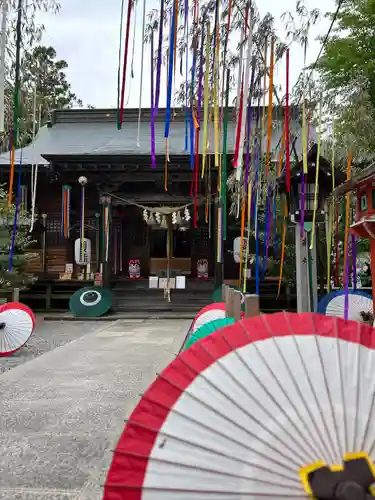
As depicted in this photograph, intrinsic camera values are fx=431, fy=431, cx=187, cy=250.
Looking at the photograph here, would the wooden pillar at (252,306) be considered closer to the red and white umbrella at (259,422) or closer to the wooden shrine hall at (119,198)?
the red and white umbrella at (259,422)

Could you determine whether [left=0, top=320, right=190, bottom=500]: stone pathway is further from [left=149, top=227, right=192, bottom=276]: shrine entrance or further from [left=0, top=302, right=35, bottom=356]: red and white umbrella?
[left=149, top=227, right=192, bottom=276]: shrine entrance

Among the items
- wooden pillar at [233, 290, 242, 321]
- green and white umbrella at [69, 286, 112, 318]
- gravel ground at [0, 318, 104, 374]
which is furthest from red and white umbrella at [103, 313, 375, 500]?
green and white umbrella at [69, 286, 112, 318]

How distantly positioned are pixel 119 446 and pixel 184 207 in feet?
36.7

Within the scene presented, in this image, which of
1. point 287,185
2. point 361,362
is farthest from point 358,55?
point 361,362

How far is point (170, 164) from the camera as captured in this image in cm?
1198

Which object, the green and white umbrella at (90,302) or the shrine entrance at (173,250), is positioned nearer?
the green and white umbrella at (90,302)

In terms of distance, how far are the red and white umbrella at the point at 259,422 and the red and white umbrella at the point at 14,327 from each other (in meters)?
5.53

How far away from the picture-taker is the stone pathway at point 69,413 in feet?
8.25

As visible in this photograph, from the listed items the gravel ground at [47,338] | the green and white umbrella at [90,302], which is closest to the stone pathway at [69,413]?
the gravel ground at [47,338]

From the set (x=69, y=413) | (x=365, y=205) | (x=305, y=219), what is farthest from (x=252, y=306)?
(x=305, y=219)

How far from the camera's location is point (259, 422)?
1.24 metres

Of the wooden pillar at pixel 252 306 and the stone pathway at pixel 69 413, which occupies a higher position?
the wooden pillar at pixel 252 306

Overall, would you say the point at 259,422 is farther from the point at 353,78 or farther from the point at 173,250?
the point at 173,250

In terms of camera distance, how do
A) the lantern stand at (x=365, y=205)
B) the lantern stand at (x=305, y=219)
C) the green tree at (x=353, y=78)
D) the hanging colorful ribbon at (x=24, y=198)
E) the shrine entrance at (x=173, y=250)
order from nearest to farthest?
the lantern stand at (x=365, y=205)
the lantern stand at (x=305, y=219)
the green tree at (x=353, y=78)
the hanging colorful ribbon at (x=24, y=198)
the shrine entrance at (x=173, y=250)
